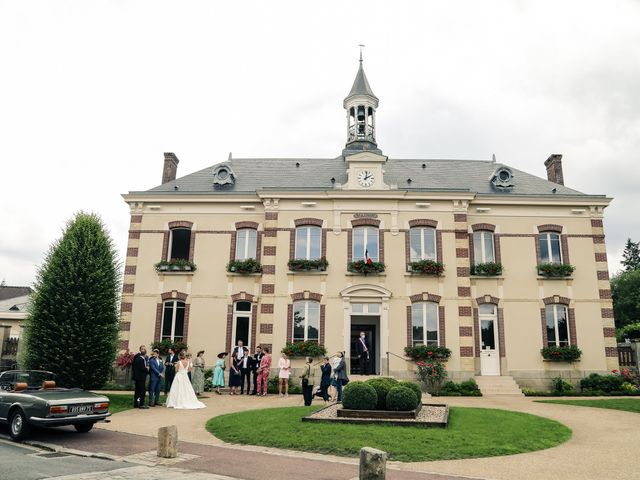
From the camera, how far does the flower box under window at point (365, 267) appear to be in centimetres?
2088

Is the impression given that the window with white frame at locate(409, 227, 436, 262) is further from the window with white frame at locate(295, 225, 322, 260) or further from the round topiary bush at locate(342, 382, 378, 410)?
the round topiary bush at locate(342, 382, 378, 410)

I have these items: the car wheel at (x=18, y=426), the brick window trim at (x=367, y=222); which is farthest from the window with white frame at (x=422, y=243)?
the car wheel at (x=18, y=426)

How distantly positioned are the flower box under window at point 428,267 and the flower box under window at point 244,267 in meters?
6.94

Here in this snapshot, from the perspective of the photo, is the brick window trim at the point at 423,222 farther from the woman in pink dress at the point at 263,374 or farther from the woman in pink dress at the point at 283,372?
the woman in pink dress at the point at 263,374

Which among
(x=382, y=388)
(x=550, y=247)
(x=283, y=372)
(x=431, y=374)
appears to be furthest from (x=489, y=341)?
(x=382, y=388)

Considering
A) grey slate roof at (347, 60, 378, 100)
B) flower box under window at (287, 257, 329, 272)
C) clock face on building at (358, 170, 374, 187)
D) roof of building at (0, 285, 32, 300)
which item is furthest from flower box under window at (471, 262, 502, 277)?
roof of building at (0, 285, 32, 300)

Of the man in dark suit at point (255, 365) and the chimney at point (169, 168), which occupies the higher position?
the chimney at point (169, 168)

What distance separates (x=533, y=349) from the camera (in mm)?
20922

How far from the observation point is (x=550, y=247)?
22312 millimetres

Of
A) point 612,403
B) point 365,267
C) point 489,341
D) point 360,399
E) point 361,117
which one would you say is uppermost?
point 361,117

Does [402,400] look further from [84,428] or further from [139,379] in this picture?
[139,379]

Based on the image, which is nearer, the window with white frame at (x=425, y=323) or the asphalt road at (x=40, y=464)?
the asphalt road at (x=40, y=464)

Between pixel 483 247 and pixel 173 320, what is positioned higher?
pixel 483 247

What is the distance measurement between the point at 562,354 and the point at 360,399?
1291 cm
